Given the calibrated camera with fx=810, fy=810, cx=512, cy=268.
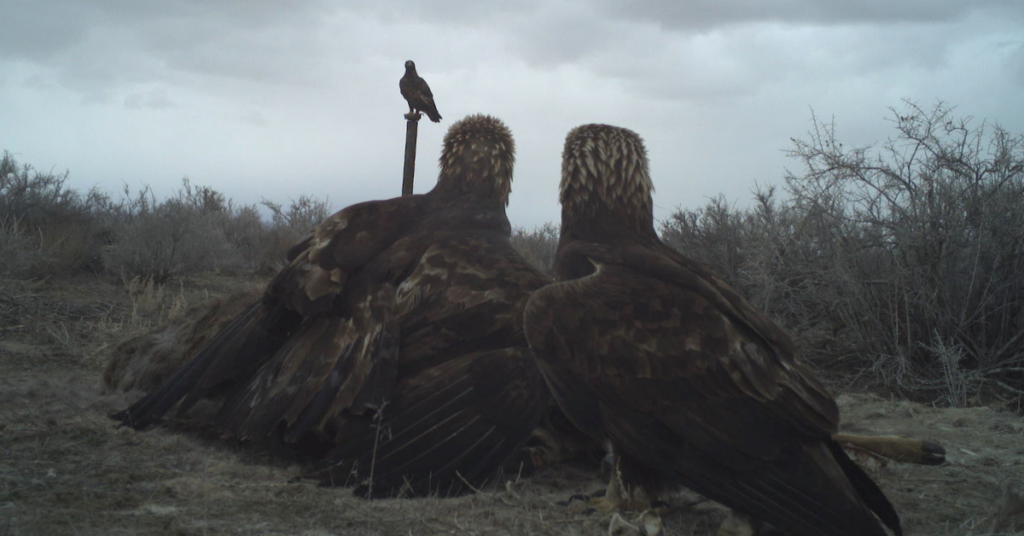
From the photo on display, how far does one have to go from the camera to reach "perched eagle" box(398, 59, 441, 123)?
28.6 ft

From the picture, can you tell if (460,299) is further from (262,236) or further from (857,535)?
(262,236)

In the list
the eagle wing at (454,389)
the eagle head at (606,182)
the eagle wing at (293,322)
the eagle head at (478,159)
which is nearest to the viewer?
the eagle wing at (454,389)

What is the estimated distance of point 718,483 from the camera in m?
2.96

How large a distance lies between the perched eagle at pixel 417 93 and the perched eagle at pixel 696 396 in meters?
5.55

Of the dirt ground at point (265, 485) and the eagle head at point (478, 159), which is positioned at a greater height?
the eagle head at point (478, 159)

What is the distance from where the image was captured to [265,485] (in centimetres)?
356

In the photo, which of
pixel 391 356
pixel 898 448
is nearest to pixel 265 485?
pixel 391 356

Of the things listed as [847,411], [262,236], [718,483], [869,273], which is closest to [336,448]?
[718,483]

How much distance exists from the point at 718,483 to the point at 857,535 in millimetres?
485

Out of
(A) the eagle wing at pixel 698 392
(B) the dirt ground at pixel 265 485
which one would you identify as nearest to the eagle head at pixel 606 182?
(A) the eagle wing at pixel 698 392

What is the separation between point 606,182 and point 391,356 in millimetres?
1393

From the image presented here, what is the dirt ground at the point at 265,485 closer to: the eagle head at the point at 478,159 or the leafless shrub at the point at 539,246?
the eagle head at the point at 478,159

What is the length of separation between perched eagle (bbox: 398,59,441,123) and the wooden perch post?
0.11 metres

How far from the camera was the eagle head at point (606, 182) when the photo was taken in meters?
4.15
